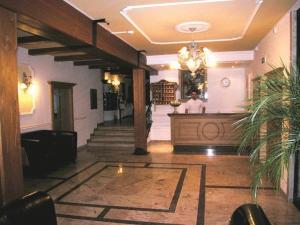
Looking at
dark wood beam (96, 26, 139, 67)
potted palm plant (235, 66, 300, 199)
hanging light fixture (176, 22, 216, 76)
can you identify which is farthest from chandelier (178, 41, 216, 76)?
potted palm plant (235, 66, 300, 199)

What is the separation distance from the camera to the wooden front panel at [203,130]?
6984 millimetres

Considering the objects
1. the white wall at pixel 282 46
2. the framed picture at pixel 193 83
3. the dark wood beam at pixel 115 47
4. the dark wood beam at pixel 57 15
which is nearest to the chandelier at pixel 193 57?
the white wall at pixel 282 46

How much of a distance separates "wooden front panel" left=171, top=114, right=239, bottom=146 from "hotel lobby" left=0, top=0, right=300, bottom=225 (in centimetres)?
3

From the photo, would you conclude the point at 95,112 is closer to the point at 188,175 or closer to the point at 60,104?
the point at 60,104

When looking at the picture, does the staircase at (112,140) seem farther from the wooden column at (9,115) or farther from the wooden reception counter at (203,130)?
the wooden column at (9,115)

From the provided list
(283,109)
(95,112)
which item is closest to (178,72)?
(95,112)

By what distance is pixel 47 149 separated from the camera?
536cm

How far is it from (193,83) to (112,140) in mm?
3296

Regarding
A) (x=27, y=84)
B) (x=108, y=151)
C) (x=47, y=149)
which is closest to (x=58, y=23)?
(x=47, y=149)

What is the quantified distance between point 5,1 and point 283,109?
244cm

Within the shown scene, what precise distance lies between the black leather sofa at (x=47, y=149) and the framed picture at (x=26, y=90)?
0.55 meters

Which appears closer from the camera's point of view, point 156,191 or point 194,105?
point 156,191

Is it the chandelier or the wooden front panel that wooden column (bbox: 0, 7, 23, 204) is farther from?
the wooden front panel

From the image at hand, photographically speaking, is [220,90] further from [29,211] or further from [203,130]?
[29,211]
